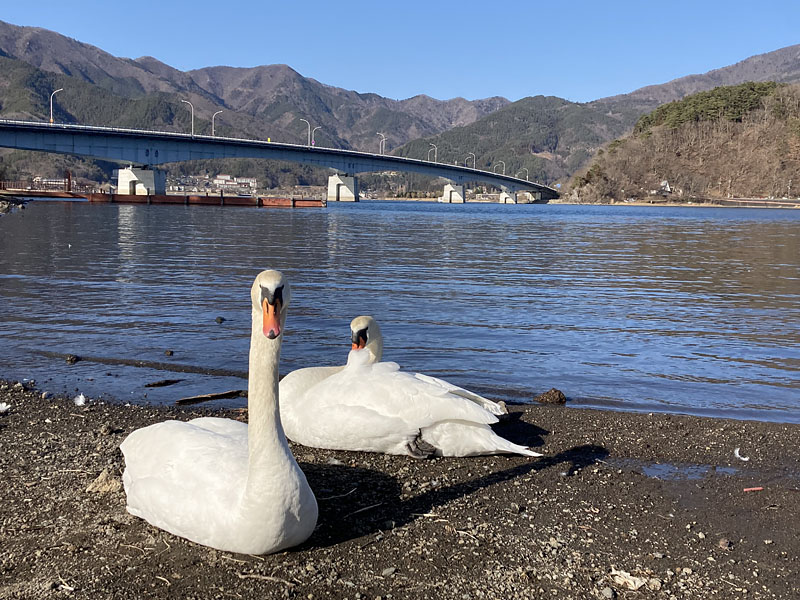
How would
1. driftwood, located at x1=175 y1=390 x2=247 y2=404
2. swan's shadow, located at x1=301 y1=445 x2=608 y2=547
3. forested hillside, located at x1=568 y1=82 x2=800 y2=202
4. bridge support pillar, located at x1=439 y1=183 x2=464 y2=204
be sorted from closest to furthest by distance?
swan's shadow, located at x1=301 y1=445 x2=608 y2=547 → driftwood, located at x1=175 y1=390 x2=247 y2=404 → forested hillside, located at x1=568 y1=82 x2=800 y2=202 → bridge support pillar, located at x1=439 y1=183 x2=464 y2=204

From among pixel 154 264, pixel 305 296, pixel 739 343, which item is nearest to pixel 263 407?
pixel 739 343

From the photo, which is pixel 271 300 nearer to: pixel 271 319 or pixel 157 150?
pixel 271 319

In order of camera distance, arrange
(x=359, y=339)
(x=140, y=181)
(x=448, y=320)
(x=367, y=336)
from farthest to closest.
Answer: (x=140, y=181) < (x=448, y=320) < (x=367, y=336) < (x=359, y=339)

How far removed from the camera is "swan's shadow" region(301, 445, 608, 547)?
16.4ft

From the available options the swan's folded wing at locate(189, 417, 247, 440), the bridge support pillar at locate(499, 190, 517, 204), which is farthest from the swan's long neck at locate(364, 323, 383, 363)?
the bridge support pillar at locate(499, 190, 517, 204)

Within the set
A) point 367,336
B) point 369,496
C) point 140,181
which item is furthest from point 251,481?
point 140,181

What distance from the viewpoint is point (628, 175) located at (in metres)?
158

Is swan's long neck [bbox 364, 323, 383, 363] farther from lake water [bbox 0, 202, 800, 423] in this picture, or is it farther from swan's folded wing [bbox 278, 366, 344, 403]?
lake water [bbox 0, 202, 800, 423]

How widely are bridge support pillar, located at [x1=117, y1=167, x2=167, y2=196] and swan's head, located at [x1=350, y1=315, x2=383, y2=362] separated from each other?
88546 millimetres

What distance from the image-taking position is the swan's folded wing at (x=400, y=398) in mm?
6215

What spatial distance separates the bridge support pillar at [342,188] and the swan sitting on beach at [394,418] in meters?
118

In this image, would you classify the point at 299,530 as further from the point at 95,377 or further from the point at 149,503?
the point at 95,377

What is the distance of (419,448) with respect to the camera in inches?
251

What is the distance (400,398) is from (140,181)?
91.5 m
